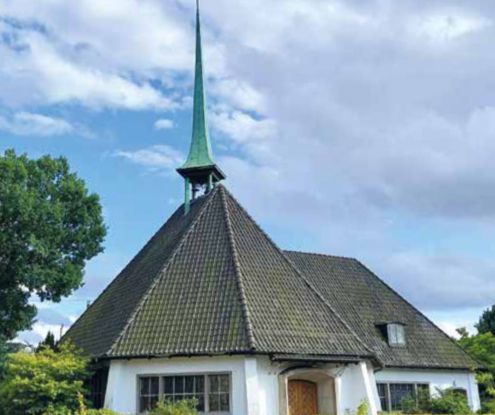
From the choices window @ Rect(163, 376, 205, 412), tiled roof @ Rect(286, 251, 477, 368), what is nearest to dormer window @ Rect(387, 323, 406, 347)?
tiled roof @ Rect(286, 251, 477, 368)

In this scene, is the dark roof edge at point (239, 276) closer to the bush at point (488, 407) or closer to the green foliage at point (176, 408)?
the green foliage at point (176, 408)

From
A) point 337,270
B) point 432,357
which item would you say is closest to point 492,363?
point 432,357

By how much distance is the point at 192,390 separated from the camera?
21.6 metres

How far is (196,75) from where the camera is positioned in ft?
106

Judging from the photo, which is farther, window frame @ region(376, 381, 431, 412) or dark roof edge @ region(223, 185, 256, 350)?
window frame @ region(376, 381, 431, 412)

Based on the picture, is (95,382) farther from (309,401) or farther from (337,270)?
(337,270)

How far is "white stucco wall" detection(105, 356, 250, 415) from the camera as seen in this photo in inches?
840

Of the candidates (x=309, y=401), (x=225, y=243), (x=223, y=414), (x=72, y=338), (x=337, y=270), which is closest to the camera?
(x=223, y=414)

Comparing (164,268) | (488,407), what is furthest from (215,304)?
(488,407)

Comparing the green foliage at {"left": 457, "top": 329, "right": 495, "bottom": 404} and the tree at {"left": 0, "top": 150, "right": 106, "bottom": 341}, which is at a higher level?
the tree at {"left": 0, "top": 150, "right": 106, "bottom": 341}

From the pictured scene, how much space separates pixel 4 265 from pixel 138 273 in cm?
691

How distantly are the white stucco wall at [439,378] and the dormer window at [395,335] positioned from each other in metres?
1.35

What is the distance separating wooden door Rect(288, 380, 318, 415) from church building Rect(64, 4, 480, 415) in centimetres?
3

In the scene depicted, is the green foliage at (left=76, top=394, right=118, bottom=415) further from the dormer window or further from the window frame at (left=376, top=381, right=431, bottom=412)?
Answer: the dormer window
